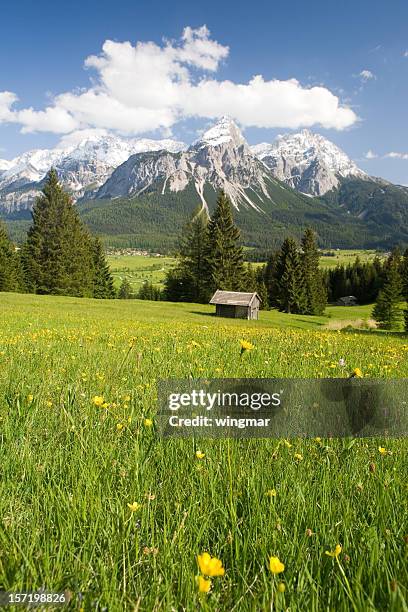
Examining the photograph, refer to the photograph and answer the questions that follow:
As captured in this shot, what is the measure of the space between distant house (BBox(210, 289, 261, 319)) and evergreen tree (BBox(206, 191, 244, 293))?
15.9 metres

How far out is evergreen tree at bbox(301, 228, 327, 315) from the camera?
68500 millimetres

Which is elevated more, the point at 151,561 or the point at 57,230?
the point at 57,230

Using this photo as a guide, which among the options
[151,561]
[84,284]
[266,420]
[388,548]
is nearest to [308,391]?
[266,420]

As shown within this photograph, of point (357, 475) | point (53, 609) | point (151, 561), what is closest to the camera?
point (53, 609)

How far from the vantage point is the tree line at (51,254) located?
59.5 meters

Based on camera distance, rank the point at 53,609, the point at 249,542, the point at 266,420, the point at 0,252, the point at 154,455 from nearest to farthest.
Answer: the point at 53,609 → the point at 249,542 → the point at 154,455 → the point at 266,420 → the point at 0,252

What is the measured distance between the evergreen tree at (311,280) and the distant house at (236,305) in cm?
2529

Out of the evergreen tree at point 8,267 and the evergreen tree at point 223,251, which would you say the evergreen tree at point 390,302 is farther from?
the evergreen tree at point 8,267

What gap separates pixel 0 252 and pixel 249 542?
66.5 m

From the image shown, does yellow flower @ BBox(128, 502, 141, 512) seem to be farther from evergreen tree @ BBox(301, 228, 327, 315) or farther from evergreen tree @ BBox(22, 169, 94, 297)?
evergreen tree @ BBox(301, 228, 327, 315)

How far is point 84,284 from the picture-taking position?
6203 centimetres

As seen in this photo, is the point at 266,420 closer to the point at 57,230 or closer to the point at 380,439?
the point at 380,439

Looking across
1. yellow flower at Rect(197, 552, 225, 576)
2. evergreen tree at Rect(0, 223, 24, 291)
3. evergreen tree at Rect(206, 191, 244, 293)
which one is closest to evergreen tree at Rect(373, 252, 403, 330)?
evergreen tree at Rect(206, 191, 244, 293)

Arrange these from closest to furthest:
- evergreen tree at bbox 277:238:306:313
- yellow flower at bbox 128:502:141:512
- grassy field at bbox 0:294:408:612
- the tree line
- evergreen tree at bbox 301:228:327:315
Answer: grassy field at bbox 0:294:408:612 < yellow flower at bbox 128:502:141:512 < the tree line < evergreen tree at bbox 277:238:306:313 < evergreen tree at bbox 301:228:327:315
